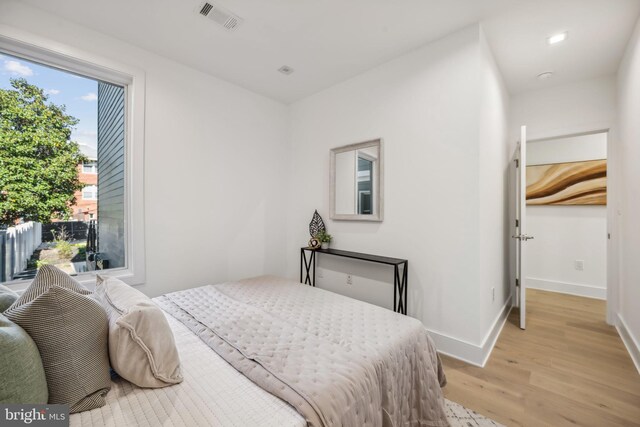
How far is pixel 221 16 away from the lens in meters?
2.10

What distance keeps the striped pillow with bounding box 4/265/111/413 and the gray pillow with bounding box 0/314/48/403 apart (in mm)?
44

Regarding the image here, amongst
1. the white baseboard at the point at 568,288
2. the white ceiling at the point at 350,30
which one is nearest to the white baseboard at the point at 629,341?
the white baseboard at the point at 568,288

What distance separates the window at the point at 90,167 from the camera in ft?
7.53

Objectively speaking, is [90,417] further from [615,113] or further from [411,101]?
[615,113]

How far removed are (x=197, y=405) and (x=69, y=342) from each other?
49 centimetres

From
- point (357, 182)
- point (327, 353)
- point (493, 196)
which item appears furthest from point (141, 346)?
point (493, 196)

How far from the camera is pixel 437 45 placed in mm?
2359

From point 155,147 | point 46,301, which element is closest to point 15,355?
Result: point 46,301

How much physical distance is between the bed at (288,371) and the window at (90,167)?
1303 millimetres

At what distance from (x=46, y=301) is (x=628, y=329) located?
3.99m

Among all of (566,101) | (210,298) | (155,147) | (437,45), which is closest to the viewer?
(210,298)

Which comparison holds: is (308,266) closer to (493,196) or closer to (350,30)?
(493,196)

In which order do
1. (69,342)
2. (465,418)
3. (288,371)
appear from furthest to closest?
(465,418) < (288,371) < (69,342)

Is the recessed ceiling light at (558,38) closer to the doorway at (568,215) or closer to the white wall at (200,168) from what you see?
the doorway at (568,215)
